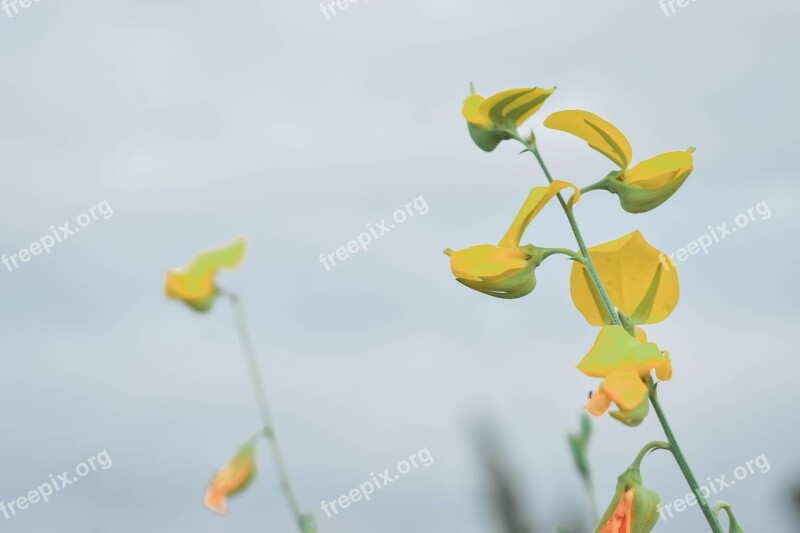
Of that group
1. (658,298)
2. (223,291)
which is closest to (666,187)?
(658,298)

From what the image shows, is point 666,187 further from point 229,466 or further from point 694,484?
point 229,466

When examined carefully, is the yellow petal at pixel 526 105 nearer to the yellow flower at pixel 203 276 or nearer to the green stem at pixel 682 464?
the green stem at pixel 682 464

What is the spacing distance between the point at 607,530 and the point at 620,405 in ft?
0.63

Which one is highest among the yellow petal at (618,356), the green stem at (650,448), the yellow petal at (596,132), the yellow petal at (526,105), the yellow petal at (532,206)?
the yellow petal at (526,105)

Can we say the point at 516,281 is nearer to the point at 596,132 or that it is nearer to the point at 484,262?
the point at 484,262

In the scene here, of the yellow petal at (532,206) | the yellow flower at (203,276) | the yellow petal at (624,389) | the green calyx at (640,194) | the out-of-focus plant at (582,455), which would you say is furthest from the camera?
the out-of-focus plant at (582,455)

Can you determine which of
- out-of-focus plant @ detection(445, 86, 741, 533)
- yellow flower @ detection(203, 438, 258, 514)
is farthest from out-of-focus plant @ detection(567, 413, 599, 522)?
yellow flower @ detection(203, 438, 258, 514)

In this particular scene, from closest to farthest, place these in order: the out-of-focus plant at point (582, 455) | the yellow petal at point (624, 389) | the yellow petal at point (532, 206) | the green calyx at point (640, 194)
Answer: the yellow petal at point (624, 389), the yellow petal at point (532, 206), the green calyx at point (640, 194), the out-of-focus plant at point (582, 455)

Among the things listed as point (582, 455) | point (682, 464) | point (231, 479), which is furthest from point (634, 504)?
point (582, 455)

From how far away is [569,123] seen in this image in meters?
1.14

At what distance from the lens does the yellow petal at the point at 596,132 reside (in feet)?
3.65

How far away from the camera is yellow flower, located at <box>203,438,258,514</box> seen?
0.72m

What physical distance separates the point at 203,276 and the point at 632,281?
1.97 feet

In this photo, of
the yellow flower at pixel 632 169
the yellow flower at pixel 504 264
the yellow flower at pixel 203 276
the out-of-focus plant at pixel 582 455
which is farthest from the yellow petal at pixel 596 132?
the out-of-focus plant at pixel 582 455
